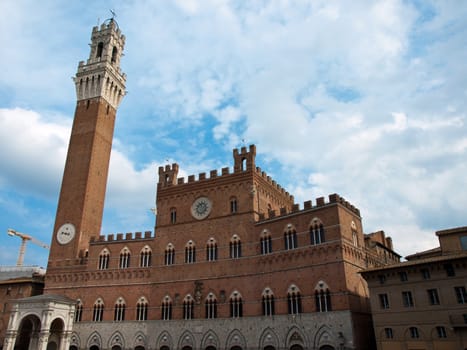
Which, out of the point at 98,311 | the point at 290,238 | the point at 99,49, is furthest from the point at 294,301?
the point at 99,49

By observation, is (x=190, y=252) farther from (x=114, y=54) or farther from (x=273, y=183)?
(x=114, y=54)

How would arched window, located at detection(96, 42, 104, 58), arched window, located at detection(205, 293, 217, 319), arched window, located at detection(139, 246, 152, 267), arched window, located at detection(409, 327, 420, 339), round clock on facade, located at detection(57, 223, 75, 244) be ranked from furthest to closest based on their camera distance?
arched window, located at detection(96, 42, 104, 58)
round clock on facade, located at detection(57, 223, 75, 244)
arched window, located at detection(139, 246, 152, 267)
arched window, located at detection(205, 293, 217, 319)
arched window, located at detection(409, 327, 420, 339)

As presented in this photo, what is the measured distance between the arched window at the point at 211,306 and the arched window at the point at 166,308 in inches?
143

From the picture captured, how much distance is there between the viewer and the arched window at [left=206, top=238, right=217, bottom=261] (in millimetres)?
35656

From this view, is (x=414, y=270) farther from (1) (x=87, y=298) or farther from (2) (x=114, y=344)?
(1) (x=87, y=298)

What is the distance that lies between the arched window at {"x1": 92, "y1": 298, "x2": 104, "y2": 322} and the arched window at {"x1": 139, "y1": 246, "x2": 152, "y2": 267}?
16.8 ft

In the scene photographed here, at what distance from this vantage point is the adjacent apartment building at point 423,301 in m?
24.1

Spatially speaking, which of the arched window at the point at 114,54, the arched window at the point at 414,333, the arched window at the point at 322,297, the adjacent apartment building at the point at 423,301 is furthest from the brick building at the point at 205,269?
the arched window at the point at 114,54

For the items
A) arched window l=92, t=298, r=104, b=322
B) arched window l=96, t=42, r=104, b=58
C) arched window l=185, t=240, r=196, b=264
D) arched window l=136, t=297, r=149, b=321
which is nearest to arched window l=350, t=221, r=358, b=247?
arched window l=185, t=240, r=196, b=264

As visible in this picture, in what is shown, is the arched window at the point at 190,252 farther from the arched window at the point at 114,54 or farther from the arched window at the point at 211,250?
the arched window at the point at 114,54

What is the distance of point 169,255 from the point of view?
37.8 metres

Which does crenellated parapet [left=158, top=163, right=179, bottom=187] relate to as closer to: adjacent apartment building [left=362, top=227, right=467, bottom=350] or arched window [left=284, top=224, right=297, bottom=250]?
arched window [left=284, top=224, right=297, bottom=250]

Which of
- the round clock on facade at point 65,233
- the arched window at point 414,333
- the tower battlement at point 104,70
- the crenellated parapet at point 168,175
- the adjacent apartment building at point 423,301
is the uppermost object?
the tower battlement at point 104,70

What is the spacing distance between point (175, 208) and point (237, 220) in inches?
278
